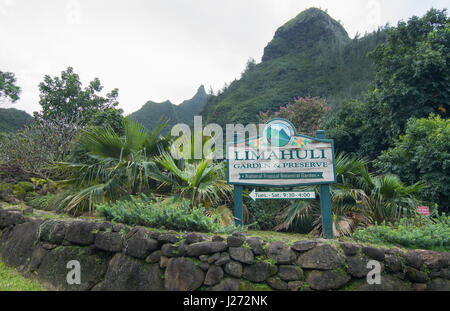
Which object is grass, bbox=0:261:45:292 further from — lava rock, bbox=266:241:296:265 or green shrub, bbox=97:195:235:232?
lava rock, bbox=266:241:296:265

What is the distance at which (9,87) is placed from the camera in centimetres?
1783

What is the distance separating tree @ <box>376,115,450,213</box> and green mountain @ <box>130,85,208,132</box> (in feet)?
97.7

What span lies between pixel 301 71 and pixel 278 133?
37.6 meters

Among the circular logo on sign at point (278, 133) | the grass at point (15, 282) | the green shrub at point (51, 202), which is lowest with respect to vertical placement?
the grass at point (15, 282)

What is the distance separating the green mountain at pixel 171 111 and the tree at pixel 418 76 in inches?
1100

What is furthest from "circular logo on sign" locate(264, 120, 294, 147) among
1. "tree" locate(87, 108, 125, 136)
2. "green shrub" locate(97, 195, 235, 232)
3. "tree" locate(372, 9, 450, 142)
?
"tree" locate(87, 108, 125, 136)

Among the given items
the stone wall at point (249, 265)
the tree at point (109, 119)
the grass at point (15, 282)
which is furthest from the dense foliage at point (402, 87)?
the grass at point (15, 282)

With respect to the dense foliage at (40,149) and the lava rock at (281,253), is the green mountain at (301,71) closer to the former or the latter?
the dense foliage at (40,149)

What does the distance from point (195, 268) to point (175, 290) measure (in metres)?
0.31

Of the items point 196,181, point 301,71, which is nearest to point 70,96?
point 196,181

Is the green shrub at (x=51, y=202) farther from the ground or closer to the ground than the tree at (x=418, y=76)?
closer to the ground

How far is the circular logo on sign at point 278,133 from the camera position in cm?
508
